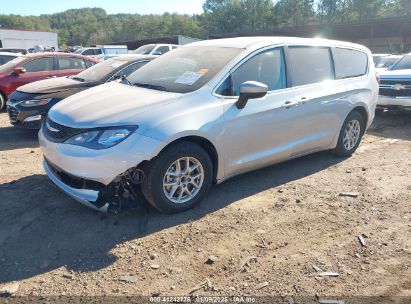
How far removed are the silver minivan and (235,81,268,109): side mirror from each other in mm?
11

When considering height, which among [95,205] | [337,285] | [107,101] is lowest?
[337,285]

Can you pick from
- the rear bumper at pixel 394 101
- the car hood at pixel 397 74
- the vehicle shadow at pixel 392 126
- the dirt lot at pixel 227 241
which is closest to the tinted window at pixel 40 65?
the dirt lot at pixel 227 241

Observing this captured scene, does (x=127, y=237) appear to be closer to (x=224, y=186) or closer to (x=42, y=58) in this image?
(x=224, y=186)

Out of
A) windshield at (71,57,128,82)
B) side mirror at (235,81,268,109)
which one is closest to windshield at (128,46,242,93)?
side mirror at (235,81,268,109)

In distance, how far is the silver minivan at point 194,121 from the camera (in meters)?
3.76

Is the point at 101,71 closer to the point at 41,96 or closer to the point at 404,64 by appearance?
the point at 41,96

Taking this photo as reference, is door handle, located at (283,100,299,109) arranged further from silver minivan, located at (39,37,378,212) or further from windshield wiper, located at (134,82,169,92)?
windshield wiper, located at (134,82,169,92)

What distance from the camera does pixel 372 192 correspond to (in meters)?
4.94

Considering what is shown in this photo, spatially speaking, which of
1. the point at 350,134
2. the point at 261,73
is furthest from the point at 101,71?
the point at 350,134

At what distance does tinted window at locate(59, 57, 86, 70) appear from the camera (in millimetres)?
10133

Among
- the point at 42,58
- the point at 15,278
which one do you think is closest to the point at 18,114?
the point at 42,58

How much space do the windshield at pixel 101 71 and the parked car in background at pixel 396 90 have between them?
604 centimetres

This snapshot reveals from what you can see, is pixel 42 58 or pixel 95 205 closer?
pixel 95 205

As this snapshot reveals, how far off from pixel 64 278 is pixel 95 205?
80cm
